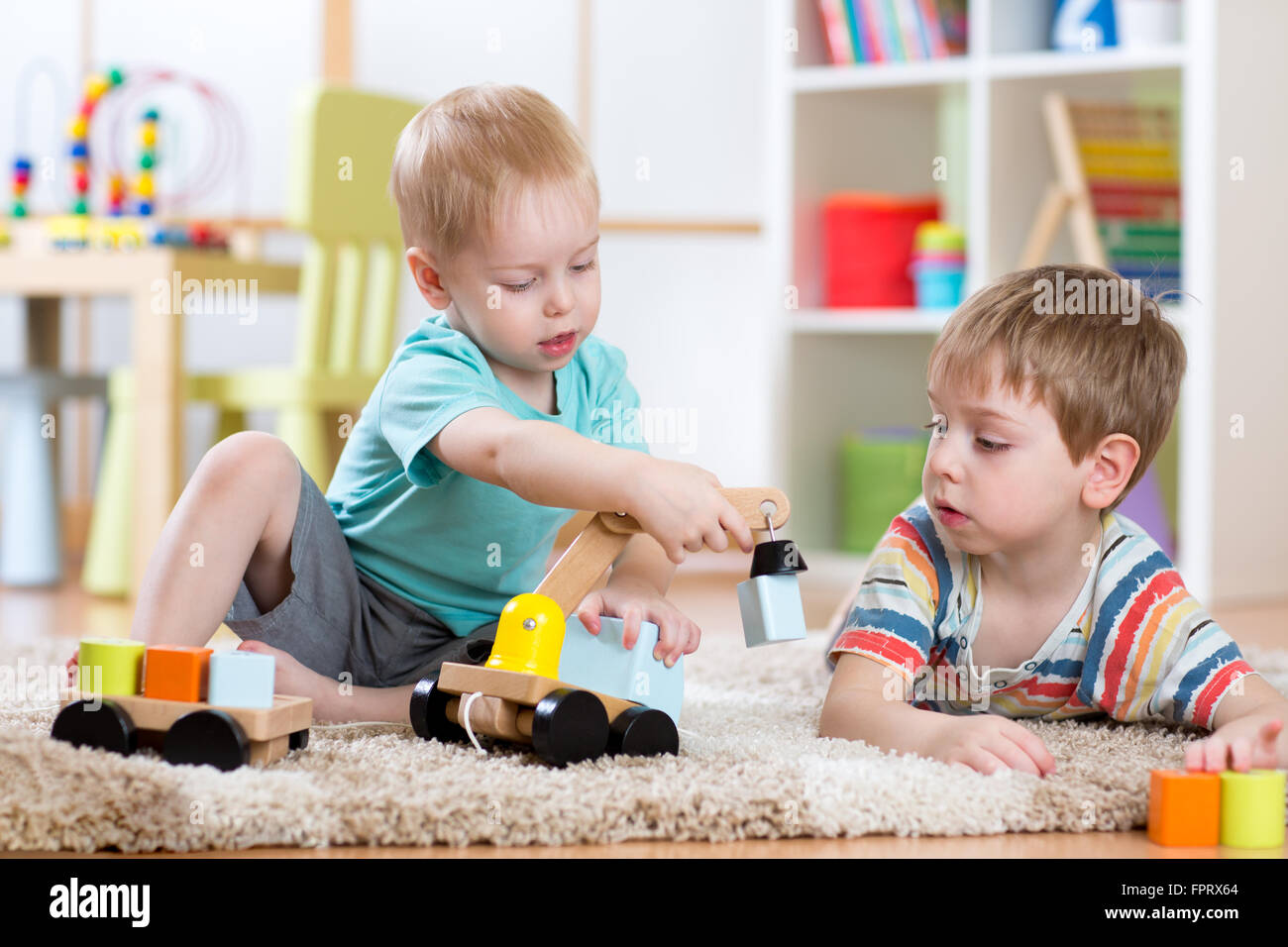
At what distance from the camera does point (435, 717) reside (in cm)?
95

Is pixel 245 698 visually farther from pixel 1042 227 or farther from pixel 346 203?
pixel 1042 227

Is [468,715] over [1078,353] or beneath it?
beneath

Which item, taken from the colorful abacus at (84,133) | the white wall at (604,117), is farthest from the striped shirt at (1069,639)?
the white wall at (604,117)

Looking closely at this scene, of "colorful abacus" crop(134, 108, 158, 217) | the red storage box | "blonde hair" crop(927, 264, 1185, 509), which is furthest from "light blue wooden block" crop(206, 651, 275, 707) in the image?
the red storage box

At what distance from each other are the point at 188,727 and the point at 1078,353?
2.11ft

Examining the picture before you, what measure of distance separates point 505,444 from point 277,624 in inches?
10.2

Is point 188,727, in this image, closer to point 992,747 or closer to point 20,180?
point 992,747

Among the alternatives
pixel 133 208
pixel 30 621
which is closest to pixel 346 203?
pixel 133 208

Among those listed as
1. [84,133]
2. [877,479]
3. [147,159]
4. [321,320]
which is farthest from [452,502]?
[84,133]

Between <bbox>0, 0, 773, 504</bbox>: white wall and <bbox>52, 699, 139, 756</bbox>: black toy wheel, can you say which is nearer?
<bbox>52, 699, 139, 756</bbox>: black toy wheel

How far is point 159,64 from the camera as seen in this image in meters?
2.98

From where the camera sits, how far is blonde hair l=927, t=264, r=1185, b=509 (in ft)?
3.27

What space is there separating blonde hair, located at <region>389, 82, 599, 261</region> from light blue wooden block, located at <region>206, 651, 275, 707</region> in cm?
33

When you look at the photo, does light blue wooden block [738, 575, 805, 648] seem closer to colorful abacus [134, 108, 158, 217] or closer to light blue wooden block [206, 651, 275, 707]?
light blue wooden block [206, 651, 275, 707]
